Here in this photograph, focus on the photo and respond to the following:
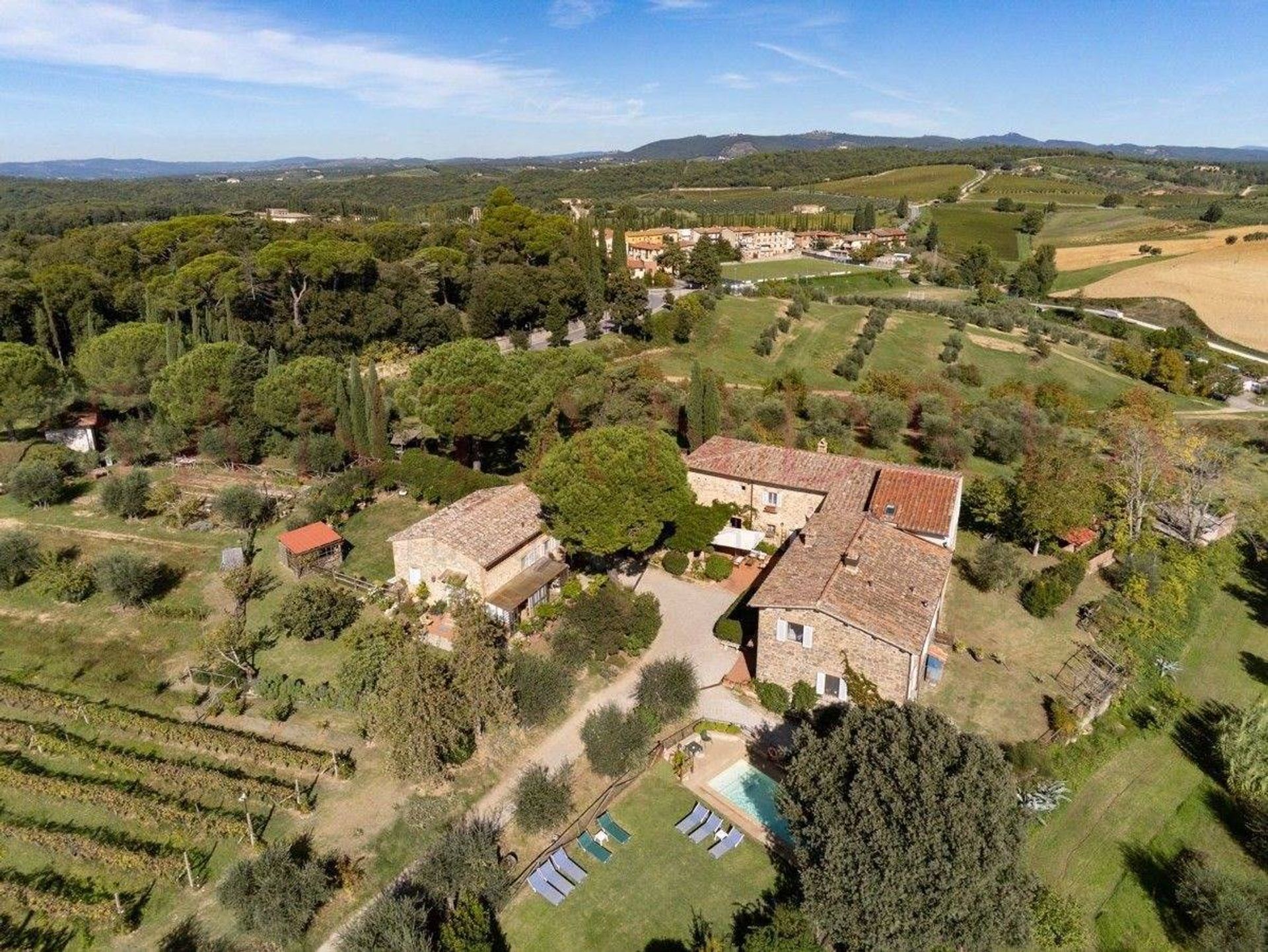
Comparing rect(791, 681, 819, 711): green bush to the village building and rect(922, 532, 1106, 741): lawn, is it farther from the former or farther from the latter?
the village building

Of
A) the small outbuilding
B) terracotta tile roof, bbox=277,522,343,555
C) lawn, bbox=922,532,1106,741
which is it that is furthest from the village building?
the small outbuilding

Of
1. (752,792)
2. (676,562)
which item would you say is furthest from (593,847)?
(676,562)

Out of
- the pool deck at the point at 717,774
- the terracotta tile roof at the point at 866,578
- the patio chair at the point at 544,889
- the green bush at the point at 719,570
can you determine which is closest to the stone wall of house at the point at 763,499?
the green bush at the point at 719,570

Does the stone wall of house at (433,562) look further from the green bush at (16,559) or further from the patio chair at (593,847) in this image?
the green bush at (16,559)

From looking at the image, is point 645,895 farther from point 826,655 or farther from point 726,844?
point 826,655

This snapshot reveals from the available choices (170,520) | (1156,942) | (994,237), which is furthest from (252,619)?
(994,237)

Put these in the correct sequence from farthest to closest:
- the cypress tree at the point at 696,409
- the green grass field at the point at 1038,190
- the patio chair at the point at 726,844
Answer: the green grass field at the point at 1038,190 → the cypress tree at the point at 696,409 → the patio chair at the point at 726,844
